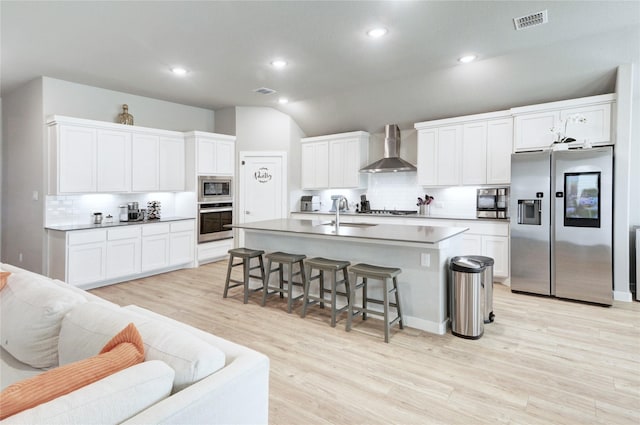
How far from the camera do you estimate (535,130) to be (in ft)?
15.7

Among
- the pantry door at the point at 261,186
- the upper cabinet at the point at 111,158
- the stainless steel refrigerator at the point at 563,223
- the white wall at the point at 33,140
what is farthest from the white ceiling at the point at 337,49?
the pantry door at the point at 261,186

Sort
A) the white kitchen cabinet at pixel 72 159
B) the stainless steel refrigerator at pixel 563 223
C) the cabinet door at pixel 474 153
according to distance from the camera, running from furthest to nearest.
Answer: the cabinet door at pixel 474 153
the white kitchen cabinet at pixel 72 159
the stainless steel refrigerator at pixel 563 223

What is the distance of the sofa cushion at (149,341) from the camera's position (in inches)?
47.1

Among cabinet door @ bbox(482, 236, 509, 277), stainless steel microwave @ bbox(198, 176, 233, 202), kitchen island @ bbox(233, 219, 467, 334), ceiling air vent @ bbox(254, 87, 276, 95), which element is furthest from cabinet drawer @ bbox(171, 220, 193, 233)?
cabinet door @ bbox(482, 236, 509, 277)

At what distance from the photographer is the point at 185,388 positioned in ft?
3.79

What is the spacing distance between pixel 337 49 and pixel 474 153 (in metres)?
2.70

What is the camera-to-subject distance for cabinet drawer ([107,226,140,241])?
4.96 m

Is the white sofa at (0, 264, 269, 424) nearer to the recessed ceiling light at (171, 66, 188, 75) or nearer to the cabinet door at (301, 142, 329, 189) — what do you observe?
the recessed ceiling light at (171, 66, 188, 75)

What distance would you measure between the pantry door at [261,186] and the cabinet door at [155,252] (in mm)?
1462

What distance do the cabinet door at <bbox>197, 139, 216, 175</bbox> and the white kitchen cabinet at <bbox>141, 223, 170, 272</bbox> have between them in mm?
1196

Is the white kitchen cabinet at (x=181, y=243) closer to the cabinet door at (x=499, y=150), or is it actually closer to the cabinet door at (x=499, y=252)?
the cabinet door at (x=499, y=252)

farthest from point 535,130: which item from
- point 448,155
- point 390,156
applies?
point 390,156

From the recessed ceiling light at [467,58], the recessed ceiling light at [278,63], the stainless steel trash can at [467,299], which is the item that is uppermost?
the recessed ceiling light at [467,58]

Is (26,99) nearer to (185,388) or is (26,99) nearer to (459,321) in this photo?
(185,388)
